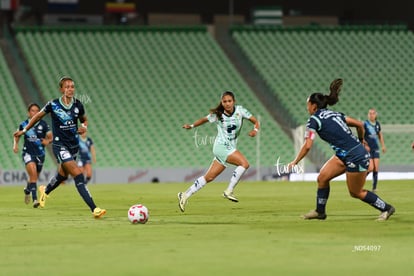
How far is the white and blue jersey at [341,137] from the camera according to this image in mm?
15633

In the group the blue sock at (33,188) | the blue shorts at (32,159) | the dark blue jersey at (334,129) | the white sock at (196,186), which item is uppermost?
the dark blue jersey at (334,129)

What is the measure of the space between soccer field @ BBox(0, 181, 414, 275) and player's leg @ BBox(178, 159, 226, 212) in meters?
0.29

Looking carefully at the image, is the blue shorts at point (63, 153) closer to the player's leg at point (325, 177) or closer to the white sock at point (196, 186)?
the white sock at point (196, 186)

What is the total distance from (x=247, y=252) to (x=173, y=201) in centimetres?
1254

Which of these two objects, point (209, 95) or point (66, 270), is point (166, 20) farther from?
point (66, 270)

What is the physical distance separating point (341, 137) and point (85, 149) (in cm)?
1999

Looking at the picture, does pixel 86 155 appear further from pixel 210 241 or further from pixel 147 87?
pixel 210 241

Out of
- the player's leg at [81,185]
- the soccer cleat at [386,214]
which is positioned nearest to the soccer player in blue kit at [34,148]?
the player's leg at [81,185]

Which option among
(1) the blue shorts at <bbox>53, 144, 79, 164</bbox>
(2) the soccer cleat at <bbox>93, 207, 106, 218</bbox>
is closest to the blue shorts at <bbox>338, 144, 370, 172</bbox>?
(2) the soccer cleat at <bbox>93, 207, 106, 218</bbox>

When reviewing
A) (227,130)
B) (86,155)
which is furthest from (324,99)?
(86,155)

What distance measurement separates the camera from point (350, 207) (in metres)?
20.2

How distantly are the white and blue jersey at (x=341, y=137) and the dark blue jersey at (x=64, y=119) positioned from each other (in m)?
4.88

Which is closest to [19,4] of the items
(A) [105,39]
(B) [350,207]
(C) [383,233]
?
(A) [105,39]

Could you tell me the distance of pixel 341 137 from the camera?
15703 mm
